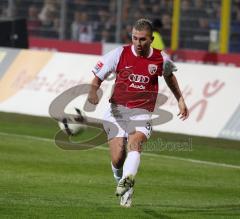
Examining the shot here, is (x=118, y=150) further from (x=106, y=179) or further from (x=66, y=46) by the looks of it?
(x=66, y=46)

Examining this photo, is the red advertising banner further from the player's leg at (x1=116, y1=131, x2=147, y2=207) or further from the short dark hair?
the player's leg at (x1=116, y1=131, x2=147, y2=207)

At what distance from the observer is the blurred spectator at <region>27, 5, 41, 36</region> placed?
1280 inches

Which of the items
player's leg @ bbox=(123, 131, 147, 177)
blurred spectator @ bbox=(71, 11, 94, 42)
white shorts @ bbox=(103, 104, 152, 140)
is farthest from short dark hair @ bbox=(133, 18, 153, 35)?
blurred spectator @ bbox=(71, 11, 94, 42)

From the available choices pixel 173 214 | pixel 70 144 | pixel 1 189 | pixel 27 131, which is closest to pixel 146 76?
pixel 173 214

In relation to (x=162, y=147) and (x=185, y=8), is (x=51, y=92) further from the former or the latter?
(x=185, y=8)

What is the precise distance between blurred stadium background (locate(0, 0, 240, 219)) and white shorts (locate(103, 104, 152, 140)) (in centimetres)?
87

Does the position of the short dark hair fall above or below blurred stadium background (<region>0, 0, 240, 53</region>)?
above

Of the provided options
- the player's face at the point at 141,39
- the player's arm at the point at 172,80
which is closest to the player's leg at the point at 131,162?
the player's arm at the point at 172,80

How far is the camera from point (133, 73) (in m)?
11.0

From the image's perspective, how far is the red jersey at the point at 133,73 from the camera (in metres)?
11.0

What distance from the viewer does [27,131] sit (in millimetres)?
19891

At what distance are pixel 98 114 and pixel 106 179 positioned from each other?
788cm

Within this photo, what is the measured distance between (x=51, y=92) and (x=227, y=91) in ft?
14.9

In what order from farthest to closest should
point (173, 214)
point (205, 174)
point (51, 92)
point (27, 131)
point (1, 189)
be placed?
point (51, 92), point (27, 131), point (205, 174), point (1, 189), point (173, 214)
